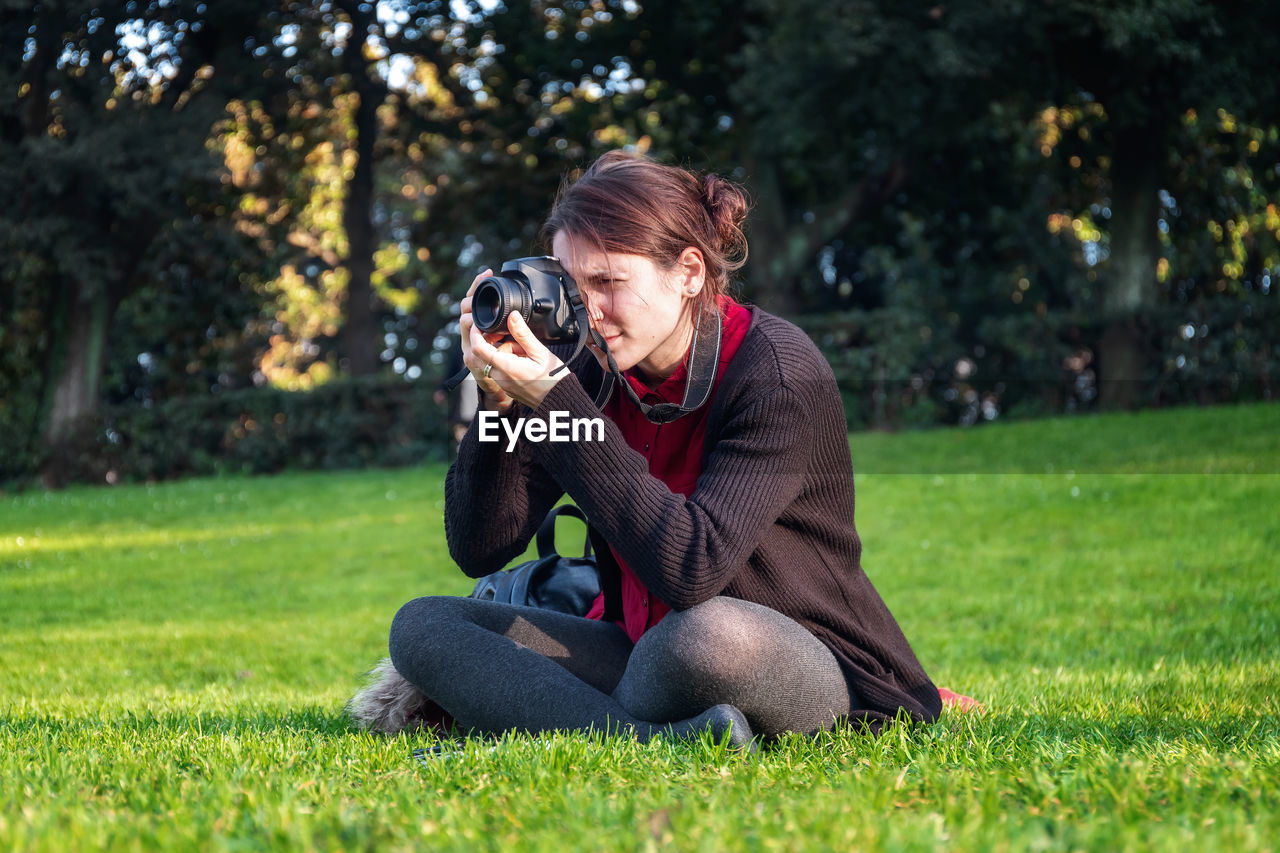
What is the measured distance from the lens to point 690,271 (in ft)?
10.1

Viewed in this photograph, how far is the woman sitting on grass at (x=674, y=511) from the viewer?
2818mm

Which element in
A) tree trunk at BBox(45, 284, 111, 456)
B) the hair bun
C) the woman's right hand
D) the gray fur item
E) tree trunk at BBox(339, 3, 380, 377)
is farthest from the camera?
tree trunk at BBox(339, 3, 380, 377)

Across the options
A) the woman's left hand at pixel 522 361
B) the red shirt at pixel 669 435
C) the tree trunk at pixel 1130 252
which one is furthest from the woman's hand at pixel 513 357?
the tree trunk at pixel 1130 252

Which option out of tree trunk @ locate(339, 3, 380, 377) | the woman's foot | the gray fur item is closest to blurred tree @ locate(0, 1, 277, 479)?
tree trunk @ locate(339, 3, 380, 377)

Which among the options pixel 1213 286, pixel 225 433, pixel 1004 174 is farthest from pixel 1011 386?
pixel 225 433

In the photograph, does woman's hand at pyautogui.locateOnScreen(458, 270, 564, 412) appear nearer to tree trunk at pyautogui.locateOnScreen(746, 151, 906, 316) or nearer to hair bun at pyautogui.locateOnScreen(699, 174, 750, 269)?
hair bun at pyautogui.locateOnScreen(699, 174, 750, 269)

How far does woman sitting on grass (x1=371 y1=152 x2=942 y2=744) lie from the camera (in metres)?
2.82

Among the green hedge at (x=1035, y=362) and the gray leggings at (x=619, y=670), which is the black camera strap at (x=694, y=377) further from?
the green hedge at (x=1035, y=362)

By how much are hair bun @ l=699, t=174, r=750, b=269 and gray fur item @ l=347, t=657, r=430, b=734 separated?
1506 mm

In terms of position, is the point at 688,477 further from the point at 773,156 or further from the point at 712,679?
the point at 773,156

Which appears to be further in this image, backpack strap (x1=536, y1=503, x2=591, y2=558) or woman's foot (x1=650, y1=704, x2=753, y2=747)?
backpack strap (x1=536, y1=503, x2=591, y2=558)

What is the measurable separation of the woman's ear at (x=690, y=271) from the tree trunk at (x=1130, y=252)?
44.3 feet

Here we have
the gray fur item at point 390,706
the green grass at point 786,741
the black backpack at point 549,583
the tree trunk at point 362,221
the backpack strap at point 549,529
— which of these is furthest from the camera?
the tree trunk at point 362,221

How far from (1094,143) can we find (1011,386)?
16.6ft
